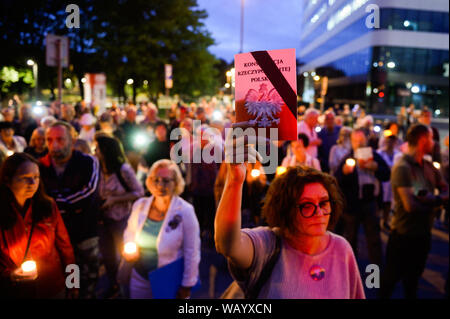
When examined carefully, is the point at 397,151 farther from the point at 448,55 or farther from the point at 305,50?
the point at 305,50

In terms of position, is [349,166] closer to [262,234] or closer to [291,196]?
[291,196]

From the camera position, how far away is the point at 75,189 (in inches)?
128

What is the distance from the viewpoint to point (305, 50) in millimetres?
53938

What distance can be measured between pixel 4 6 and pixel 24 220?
3067cm

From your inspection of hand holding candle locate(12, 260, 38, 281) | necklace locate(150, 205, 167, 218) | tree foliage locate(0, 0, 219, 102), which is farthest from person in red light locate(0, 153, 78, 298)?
tree foliage locate(0, 0, 219, 102)

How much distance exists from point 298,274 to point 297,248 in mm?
129

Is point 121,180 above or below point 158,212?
above

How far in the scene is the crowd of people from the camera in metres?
A: 1.73

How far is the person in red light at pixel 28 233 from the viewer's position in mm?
2373

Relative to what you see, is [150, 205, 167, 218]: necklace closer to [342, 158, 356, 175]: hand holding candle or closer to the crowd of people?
the crowd of people

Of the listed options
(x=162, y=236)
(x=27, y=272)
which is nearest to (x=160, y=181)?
(x=162, y=236)
